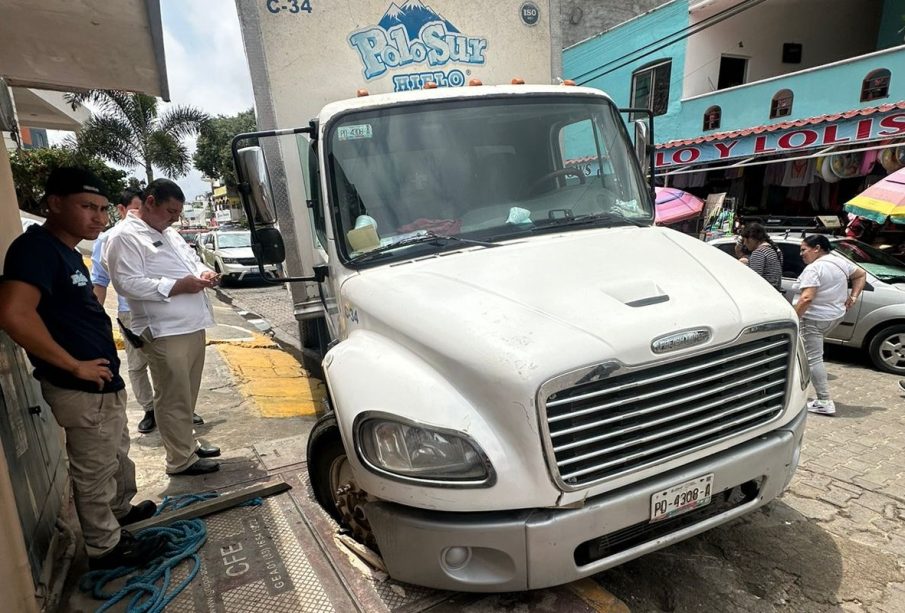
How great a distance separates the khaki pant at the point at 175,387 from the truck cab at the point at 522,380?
54.3 inches

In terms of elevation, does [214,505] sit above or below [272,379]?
above

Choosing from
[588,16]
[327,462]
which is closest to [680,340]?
[327,462]

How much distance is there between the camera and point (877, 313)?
6.35 meters

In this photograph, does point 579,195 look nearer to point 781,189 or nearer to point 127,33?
point 127,33

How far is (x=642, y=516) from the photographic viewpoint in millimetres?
2064

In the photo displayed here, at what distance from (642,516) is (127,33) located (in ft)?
12.7

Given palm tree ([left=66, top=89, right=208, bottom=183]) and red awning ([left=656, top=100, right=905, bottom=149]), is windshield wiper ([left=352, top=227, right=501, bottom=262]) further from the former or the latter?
palm tree ([left=66, top=89, right=208, bottom=183])

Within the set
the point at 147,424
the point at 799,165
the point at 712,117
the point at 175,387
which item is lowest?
the point at 147,424

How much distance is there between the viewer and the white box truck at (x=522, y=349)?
1.94m

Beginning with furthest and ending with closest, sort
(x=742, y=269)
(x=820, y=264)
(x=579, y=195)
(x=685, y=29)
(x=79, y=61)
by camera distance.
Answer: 1. (x=685, y=29)
2. (x=820, y=264)
3. (x=79, y=61)
4. (x=579, y=195)
5. (x=742, y=269)

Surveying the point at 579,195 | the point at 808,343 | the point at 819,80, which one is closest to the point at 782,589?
the point at 579,195

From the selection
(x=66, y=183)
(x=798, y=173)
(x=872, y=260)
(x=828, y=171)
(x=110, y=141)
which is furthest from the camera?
(x=110, y=141)

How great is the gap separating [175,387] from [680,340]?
336 centimetres

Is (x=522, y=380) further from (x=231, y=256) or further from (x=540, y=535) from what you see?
(x=231, y=256)
